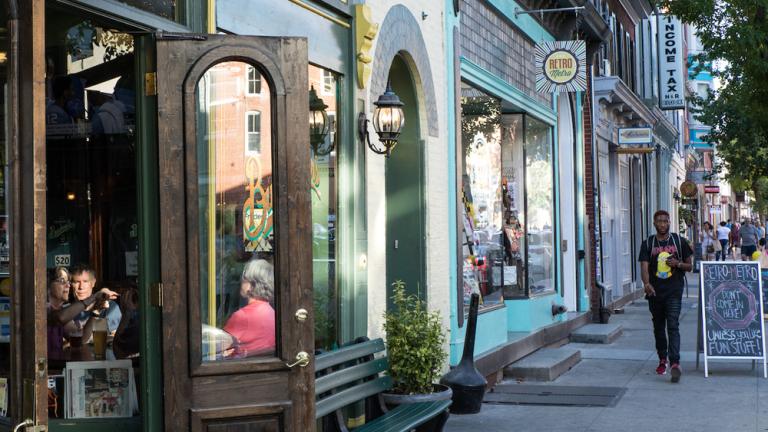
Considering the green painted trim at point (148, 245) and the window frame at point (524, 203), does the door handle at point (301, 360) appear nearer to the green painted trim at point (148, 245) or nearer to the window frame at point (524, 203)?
the green painted trim at point (148, 245)

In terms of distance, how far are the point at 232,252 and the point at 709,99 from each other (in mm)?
28281

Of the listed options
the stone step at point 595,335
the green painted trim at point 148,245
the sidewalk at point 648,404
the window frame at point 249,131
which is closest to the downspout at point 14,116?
the green painted trim at point 148,245

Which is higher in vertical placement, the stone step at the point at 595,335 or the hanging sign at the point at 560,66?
the hanging sign at the point at 560,66

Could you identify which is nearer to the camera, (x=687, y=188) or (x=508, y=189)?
(x=508, y=189)

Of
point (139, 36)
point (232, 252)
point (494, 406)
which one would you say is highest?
point (139, 36)

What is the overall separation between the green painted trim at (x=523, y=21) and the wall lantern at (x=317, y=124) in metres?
5.05

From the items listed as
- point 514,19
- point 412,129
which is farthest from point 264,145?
point 514,19

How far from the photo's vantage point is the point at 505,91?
44.4 feet

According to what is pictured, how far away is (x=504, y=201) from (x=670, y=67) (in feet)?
54.5

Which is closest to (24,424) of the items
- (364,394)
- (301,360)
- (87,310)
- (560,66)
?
(301,360)

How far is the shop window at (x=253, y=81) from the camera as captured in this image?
5828 millimetres

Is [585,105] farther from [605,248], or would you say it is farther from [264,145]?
[264,145]

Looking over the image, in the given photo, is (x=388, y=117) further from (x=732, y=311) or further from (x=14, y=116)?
(x=732, y=311)

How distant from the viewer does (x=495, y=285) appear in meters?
13.5
